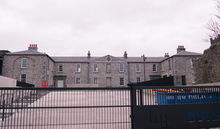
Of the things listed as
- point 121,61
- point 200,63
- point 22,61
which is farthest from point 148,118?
point 121,61

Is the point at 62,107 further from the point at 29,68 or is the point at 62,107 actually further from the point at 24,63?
the point at 24,63

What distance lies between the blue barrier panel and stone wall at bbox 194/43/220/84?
592 inches

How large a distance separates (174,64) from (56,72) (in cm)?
2713

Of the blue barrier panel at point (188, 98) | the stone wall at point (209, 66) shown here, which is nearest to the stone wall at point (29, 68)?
the stone wall at point (209, 66)

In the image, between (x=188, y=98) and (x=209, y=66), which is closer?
(x=188, y=98)

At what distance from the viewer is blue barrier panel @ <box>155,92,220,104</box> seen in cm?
525

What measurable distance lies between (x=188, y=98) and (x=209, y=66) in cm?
1761

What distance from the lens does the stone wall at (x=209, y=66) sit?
1833 cm

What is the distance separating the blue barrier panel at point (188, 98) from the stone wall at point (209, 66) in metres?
15.0

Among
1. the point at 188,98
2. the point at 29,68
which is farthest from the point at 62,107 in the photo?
the point at 29,68

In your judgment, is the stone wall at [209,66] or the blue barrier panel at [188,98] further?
the stone wall at [209,66]

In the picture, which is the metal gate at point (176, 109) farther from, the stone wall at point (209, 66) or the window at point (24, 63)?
the window at point (24, 63)

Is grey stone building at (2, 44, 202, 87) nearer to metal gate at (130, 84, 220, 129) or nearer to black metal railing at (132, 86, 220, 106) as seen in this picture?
black metal railing at (132, 86, 220, 106)

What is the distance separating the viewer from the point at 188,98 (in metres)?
5.34
